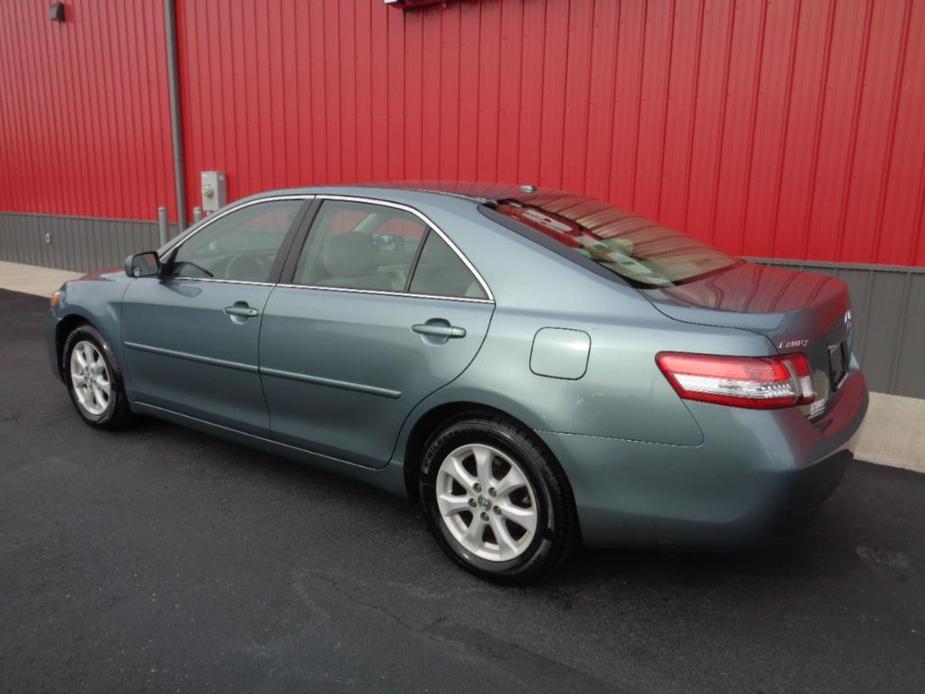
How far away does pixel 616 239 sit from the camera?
10.5 feet

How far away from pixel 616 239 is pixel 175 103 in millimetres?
8208

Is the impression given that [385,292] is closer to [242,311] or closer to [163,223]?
[242,311]

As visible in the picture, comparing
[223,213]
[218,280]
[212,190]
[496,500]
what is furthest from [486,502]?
[212,190]

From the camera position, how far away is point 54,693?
2.32 m

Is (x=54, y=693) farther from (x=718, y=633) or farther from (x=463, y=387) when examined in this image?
(x=718, y=633)

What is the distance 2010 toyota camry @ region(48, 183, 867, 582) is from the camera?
2451 mm

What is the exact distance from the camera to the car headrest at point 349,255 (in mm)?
3404

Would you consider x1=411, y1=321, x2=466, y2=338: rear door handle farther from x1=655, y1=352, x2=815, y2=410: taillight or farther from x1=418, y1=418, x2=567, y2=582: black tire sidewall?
x1=655, y1=352, x2=815, y2=410: taillight

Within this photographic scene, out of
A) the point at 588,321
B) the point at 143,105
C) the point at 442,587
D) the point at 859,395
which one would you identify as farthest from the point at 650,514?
the point at 143,105

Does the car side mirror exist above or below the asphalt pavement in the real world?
above

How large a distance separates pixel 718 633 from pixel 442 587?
3.27ft

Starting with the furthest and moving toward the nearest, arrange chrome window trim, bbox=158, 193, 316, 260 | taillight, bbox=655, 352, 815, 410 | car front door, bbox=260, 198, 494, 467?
chrome window trim, bbox=158, 193, 316, 260 → car front door, bbox=260, 198, 494, 467 → taillight, bbox=655, 352, 815, 410

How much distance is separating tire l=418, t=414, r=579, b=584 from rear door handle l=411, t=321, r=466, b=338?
0.31 m

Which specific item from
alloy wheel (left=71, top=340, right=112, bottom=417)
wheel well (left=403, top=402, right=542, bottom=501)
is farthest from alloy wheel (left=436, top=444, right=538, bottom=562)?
alloy wheel (left=71, top=340, right=112, bottom=417)
